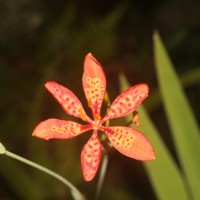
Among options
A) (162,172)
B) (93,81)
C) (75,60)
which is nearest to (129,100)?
(93,81)

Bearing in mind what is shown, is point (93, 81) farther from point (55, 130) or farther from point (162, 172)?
point (162, 172)

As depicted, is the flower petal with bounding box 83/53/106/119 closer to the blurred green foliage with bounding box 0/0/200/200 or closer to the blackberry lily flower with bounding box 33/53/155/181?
the blackberry lily flower with bounding box 33/53/155/181

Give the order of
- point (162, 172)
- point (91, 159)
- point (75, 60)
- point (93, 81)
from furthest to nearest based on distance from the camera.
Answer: point (75, 60) < point (162, 172) < point (93, 81) < point (91, 159)

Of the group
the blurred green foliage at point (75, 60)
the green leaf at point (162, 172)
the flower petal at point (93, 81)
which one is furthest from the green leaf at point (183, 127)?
the blurred green foliage at point (75, 60)

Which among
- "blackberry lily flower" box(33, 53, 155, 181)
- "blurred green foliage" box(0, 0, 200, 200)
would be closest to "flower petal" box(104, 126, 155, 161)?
"blackberry lily flower" box(33, 53, 155, 181)

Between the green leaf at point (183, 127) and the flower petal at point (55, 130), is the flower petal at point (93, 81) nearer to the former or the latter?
the flower petal at point (55, 130)

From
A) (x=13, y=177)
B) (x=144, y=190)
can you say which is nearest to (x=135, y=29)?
(x=144, y=190)
